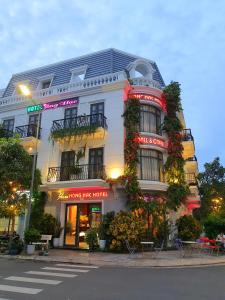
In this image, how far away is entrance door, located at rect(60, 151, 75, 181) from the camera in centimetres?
1981

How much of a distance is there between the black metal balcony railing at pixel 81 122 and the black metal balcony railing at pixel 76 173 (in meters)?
2.62

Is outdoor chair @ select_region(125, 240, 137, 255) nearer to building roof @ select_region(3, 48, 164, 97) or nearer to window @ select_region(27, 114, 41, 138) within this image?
window @ select_region(27, 114, 41, 138)

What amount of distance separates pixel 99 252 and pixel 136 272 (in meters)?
6.64

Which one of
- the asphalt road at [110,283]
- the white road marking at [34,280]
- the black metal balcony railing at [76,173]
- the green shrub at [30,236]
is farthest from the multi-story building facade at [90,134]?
the white road marking at [34,280]

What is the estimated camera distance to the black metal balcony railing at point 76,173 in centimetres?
1903

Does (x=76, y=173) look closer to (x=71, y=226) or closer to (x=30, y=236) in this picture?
(x=71, y=226)

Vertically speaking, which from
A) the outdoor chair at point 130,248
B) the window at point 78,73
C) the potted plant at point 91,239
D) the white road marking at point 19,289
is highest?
the window at point 78,73

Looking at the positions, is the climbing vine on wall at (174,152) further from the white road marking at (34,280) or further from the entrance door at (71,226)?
the white road marking at (34,280)

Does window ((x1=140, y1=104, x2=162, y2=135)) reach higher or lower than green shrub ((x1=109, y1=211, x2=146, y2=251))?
higher

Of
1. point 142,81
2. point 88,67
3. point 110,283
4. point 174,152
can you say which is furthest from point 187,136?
point 110,283

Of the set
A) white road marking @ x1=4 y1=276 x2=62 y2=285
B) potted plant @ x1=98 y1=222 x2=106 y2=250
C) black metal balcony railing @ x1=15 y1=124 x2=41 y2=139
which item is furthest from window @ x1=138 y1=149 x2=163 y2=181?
white road marking @ x1=4 y1=276 x2=62 y2=285

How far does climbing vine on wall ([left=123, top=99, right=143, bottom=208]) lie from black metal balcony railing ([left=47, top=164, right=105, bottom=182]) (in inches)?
64.8

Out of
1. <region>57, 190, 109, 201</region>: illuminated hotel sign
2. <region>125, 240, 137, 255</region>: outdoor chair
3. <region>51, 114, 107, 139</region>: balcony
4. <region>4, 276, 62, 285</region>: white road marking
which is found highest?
<region>51, 114, 107, 139</region>: balcony

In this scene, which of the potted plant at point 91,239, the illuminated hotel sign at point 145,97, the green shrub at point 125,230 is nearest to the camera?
the green shrub at point 125,230
